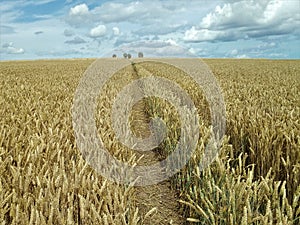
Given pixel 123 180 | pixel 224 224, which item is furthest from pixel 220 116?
pixel 224 224

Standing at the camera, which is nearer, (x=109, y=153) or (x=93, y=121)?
(x=109, y=153)

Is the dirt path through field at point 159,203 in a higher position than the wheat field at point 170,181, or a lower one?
lower

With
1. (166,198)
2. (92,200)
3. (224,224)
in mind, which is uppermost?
(92,200)

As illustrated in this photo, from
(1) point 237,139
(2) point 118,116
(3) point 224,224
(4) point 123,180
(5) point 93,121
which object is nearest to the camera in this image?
(3) point 224,224

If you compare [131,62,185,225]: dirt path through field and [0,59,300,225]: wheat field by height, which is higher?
[0,59,300,225]: wheat field

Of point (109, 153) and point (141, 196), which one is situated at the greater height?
point (109, 153)

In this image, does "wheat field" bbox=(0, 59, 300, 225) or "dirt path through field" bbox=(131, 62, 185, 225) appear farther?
"dirt path through field" bbox=(131, 62, 185, 225)

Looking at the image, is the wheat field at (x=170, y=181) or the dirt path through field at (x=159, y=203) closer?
the wheat field at (x=170, y=181)

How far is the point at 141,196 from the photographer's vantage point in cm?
404

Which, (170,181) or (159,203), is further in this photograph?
(170,181)

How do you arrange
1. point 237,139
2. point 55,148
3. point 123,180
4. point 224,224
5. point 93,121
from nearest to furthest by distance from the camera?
1. point 224,224
2. point 123,180
3. point 55,148
4. point 237,139
5. point 93,121

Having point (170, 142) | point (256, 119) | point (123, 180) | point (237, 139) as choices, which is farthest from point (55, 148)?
point (256, 119)

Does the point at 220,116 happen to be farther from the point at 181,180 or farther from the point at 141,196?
the point at 141,196

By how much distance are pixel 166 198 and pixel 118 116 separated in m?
2.56
